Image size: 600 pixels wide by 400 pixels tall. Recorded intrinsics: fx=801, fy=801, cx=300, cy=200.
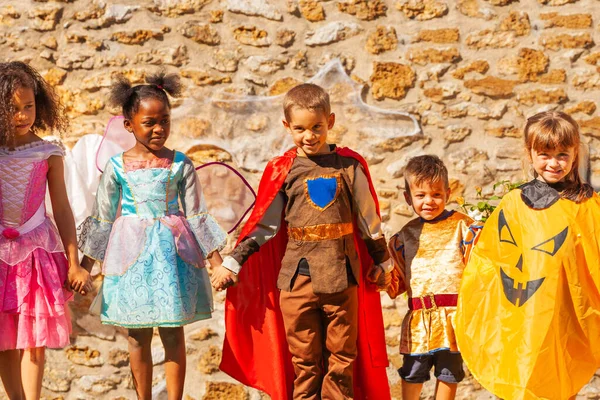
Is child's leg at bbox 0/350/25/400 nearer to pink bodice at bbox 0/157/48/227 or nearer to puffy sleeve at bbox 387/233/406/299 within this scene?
pink bodice at bbox 0/157/48/227

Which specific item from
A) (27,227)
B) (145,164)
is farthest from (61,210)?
(145,164)

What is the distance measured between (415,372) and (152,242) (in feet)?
4.35

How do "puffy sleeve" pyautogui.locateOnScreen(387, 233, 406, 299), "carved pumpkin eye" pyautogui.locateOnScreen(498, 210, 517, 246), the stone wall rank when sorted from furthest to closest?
the stone wall → "puffy sleeve" pyautogui.locateOnScreen(387, 233, 406, 299) → "carved pumpkin eye" pyautogui.locateOnScreen(498, 210, 517, 246)

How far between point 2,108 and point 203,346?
1.78 metres

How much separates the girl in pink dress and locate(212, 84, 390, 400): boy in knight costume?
28.1 inches

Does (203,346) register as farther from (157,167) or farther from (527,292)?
(527,292)

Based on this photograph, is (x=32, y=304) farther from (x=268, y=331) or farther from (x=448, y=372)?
(x=448, y=372)

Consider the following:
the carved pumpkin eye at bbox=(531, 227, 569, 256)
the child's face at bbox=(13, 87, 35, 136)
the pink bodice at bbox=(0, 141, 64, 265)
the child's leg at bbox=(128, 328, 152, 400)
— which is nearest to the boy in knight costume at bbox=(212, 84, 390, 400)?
the child's leg at bbox=(128, 328, 152, 400)

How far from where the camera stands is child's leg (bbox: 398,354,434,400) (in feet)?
12.0

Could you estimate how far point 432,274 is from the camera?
3.65 metres

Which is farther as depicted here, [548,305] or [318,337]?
[318,337]

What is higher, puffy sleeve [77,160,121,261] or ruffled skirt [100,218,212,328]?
puffy sleeve [77,160,121,261]

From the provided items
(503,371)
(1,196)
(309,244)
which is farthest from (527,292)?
(1,196)

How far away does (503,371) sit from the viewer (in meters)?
3.29
